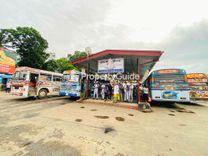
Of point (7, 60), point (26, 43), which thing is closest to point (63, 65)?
point (26, 43)

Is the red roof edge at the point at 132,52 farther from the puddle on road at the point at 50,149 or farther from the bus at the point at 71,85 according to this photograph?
the puddle on road at the point at 50,149

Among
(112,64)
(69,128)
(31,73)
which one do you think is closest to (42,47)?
(31,73)

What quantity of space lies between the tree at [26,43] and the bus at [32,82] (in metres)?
17.9

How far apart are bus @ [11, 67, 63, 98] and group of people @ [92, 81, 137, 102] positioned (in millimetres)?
4941

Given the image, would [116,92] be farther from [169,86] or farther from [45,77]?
[45,77]

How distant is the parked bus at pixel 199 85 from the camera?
40.7ft

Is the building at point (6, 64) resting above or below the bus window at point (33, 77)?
above

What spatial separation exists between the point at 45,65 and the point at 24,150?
100.0ft

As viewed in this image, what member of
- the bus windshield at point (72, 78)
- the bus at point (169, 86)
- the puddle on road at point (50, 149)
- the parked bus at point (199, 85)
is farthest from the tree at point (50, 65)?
the puddle on road at point (50, 149)

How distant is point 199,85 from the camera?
497 inches

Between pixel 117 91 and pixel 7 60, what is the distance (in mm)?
24689

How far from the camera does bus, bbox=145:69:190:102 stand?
9227 millimetres

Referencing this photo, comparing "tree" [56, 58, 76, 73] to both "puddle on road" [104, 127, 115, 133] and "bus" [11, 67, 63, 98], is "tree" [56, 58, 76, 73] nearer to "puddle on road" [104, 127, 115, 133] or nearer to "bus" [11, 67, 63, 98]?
"bus" [11, 67, 63, 98]

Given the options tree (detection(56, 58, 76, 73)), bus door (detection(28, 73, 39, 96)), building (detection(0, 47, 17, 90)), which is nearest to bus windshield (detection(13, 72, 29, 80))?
bus door (detection(28, 73, 39, 96))
